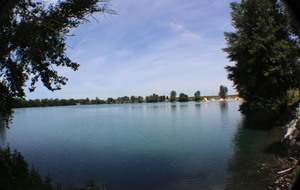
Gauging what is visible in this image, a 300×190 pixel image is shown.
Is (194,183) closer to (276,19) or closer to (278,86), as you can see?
(278,86)

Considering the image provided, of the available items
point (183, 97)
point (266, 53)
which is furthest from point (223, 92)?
point (266, 53)

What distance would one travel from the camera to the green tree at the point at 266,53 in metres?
19.8

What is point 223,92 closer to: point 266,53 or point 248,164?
point 266,53

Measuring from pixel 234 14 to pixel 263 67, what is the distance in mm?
7636

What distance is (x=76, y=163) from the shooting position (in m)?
14.1

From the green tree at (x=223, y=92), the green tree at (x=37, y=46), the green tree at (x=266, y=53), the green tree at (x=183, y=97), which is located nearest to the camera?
the green tree at (x=37, y=46)

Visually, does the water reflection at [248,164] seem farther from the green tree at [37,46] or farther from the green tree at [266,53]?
the green tree at [37,46]

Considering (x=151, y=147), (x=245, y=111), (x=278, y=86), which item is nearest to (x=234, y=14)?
(x=278, y=86)

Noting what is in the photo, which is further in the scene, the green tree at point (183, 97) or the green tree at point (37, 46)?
the green tree at point (183, 97)

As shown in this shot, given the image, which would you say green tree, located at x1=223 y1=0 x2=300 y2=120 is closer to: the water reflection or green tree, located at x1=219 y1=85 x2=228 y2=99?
the water reflection

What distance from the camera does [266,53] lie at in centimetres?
2053

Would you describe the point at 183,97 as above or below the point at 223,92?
below

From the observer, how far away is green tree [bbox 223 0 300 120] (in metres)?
19.8

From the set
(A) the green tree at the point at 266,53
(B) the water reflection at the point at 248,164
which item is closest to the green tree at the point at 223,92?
(A) the green tree at the point at 266,53
